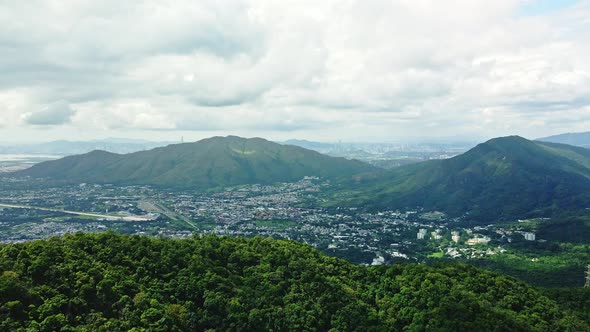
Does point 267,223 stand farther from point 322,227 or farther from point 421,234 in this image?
point 421,234

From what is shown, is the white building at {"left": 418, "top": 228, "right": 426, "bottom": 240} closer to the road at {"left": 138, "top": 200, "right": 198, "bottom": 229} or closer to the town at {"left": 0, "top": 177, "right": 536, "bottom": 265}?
the town at {"left": 0, "top": 177, "right": 536, "bottom": 265}

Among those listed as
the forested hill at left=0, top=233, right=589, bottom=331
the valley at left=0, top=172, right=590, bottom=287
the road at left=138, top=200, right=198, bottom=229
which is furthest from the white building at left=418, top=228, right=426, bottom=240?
the forested hill at left=0, top=233, right=589, bottom=331

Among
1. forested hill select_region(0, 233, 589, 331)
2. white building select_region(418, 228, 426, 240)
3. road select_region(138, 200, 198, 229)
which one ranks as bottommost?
white building select_region(418, 228, 426, 240)

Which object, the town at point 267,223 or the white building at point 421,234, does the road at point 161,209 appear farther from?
the white building at point 421,234

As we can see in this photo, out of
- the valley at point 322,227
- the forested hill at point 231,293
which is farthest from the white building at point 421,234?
the forested hill at point 231,293

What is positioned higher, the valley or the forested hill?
the forested hill

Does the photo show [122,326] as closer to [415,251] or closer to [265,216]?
[415,251]

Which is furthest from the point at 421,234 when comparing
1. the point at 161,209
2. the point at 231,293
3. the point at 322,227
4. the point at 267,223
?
the point at 231,293

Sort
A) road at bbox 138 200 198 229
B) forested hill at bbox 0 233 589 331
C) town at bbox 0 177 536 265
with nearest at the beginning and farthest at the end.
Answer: forested hill at bbox 0 233 589 331 < town at bbox 0 177 536 265 < road at bbox 138 200 198 229
